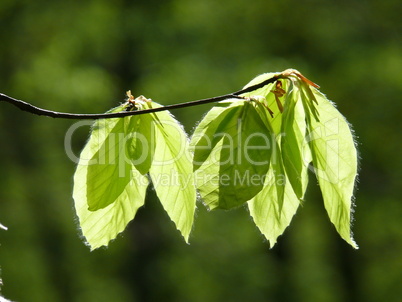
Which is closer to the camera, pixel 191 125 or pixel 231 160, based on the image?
pixel 231 160

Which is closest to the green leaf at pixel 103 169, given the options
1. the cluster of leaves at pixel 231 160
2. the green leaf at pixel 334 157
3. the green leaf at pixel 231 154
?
the cluster of leaves at pixel 231 160

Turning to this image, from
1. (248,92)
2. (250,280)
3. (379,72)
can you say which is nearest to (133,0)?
(379,72)

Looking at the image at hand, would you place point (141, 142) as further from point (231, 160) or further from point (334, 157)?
point (334, 157)

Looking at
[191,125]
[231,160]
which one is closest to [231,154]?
[231,160]

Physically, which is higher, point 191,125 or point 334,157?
point 191,125

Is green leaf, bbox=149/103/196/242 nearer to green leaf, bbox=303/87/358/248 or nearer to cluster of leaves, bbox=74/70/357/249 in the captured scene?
cluster of leaves, bbox=74/70/357/249

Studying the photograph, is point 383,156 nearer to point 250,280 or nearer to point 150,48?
point 250,280

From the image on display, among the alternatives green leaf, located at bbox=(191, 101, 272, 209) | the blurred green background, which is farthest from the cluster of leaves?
the blurred green background
